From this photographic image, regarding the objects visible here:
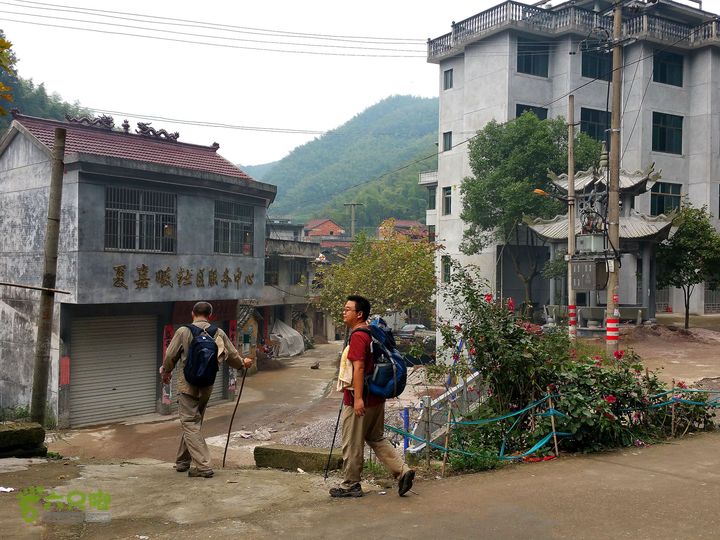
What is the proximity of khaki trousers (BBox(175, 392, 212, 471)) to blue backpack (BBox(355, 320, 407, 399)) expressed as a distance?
81.3 inches

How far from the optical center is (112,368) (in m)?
18.8

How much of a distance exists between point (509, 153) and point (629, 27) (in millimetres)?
12519

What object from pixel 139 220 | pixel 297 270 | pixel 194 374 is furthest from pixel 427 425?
pixel 297 270

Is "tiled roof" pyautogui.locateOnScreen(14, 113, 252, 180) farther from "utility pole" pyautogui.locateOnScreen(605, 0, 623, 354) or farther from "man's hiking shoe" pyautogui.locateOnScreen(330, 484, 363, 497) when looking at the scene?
"man's hiking shoe" pyautogui.locateOnScreen(330, 484, 363, 497)

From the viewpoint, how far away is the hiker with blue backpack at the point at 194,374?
21.9 ft

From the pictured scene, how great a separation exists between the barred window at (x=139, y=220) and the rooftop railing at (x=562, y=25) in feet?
66.9

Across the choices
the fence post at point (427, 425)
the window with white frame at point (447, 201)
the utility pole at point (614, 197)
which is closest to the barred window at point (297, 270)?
the window with white frame at point (447, 201)

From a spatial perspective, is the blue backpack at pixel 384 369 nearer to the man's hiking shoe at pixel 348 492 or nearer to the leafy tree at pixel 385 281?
the man's hiking shoe at pixel 348 492

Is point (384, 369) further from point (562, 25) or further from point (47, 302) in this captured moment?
point (562, 25)

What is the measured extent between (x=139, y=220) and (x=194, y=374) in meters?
13.1

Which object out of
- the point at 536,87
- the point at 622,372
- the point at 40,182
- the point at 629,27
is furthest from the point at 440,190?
the point at 622,372

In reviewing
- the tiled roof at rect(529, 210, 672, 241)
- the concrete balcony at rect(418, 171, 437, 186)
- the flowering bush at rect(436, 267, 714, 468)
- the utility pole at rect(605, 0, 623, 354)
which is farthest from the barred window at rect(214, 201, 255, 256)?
the concrete balcony at rect(418, 171, 437, 186)

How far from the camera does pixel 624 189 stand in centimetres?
2497

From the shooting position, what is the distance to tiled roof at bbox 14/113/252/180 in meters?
18.9
